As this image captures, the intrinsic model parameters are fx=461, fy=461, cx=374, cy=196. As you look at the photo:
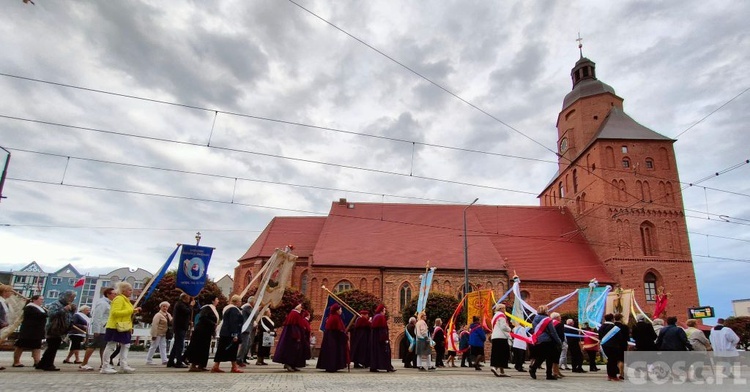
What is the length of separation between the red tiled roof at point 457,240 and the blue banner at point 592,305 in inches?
599

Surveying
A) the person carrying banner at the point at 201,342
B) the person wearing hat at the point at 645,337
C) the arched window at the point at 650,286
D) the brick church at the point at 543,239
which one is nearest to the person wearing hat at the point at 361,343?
the person carrying banner at the point at 201,342

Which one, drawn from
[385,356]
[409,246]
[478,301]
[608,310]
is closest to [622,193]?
[409,246]

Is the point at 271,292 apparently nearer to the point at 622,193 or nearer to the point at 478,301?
the point at 478,301

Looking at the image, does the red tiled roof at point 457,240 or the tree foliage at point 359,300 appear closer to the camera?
the tree foliage at point 359,300

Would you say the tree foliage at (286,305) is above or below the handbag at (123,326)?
above

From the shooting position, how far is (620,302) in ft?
64.1

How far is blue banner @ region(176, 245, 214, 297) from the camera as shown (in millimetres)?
13833

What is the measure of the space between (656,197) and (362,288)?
24950 mm

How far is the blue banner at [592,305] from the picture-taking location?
1903 centimetres

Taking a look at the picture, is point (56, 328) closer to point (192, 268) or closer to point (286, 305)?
point (192, 268)

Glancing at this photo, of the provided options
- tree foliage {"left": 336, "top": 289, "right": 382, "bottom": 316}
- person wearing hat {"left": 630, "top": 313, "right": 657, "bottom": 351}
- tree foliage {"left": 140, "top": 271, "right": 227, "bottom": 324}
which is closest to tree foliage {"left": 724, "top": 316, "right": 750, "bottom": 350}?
tree foliage {"left": 336, "top": 289, "right": 382, "bottom": 316}

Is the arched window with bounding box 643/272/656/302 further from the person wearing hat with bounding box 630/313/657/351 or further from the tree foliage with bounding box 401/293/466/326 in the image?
the person wearing hat with bounding box 630/313/657/351

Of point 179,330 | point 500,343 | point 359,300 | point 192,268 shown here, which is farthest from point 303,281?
point 500,343

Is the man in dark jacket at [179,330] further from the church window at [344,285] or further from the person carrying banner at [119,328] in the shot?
the church window at [344,285]
